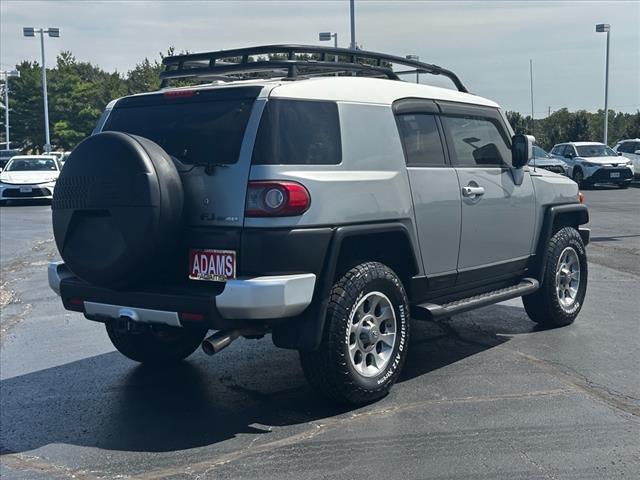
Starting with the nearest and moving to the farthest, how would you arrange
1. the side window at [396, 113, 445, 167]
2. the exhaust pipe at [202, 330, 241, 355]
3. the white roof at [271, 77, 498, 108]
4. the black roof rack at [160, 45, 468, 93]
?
the exhaust pipe at [202, 330, 241, 355]
the white roof at [271, 77, 498, 108]
the black roof rack at [160, 45, 468, 93]
the side window at [396, 113, 445, 167]

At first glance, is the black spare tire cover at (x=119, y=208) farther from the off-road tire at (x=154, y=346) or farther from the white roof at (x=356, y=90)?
the off-road tire at (x=154, y=346)

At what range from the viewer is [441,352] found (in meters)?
6.54

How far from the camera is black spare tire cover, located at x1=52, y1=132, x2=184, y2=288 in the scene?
4621 millimetres

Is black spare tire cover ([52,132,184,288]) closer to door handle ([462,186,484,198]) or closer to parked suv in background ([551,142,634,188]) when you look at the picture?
door handle ([462,186,484,198])

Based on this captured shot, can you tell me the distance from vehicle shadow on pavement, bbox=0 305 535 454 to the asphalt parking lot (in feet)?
0.05

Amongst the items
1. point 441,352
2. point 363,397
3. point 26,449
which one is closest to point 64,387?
point 26,449

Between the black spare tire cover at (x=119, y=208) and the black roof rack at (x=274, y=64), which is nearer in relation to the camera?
the black spare tire cover at (x=119, y=208)

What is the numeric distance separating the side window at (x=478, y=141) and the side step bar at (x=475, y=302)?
101 centimetres

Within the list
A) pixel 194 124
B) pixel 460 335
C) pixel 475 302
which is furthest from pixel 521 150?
pixel 194 124

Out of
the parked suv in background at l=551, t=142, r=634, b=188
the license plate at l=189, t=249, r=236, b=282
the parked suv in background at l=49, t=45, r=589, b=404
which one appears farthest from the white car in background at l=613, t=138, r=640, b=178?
the license plate at l=189, t=249, r=236, b=282

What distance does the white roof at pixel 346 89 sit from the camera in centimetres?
495

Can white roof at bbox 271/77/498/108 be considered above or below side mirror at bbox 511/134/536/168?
above

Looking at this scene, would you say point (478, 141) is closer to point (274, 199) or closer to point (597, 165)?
point (274, 199)

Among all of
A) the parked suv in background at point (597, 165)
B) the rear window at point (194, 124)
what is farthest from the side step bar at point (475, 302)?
the parked suv in background at point (597, 165)
